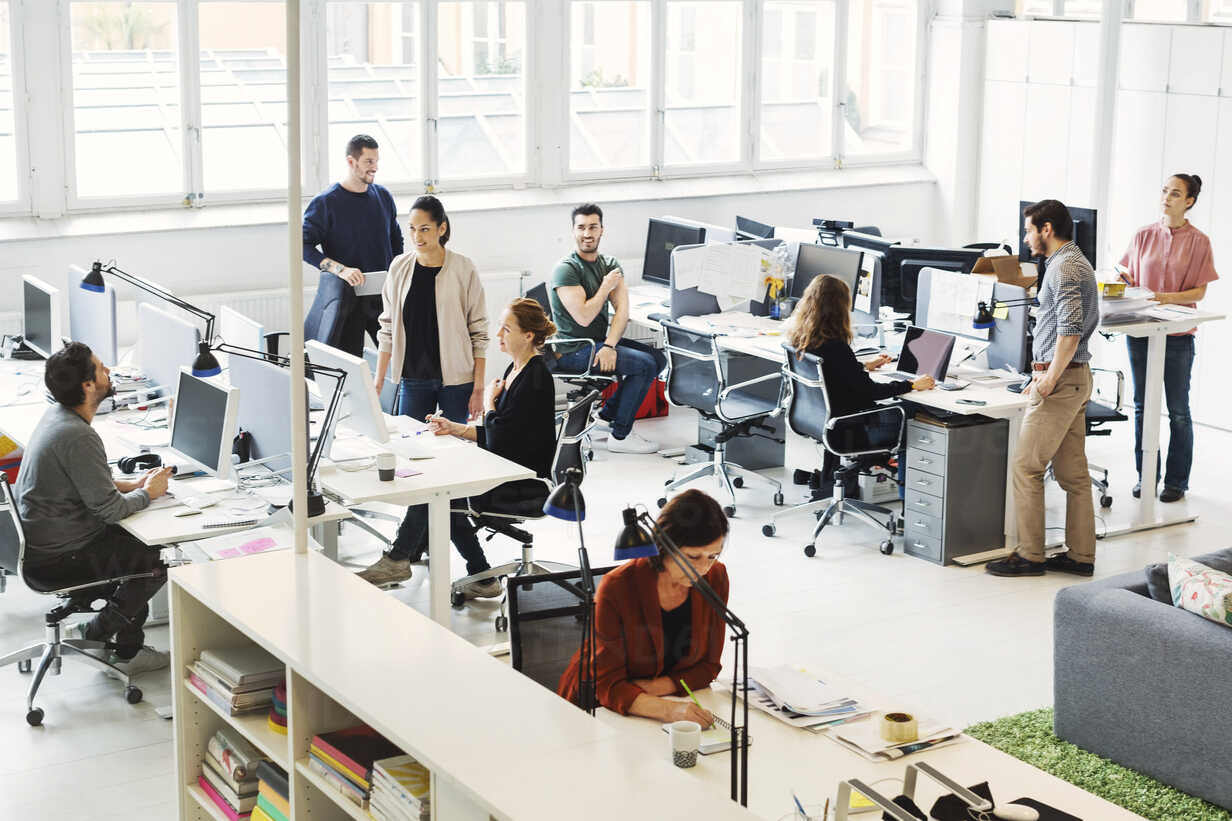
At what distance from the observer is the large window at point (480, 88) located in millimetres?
9234

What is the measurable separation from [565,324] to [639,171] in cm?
222

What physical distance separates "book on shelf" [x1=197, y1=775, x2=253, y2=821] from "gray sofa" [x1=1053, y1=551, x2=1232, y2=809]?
108 inches

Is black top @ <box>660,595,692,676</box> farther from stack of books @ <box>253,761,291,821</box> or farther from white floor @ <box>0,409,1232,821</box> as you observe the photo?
white floor @ <box>0,409,1232,821</box>

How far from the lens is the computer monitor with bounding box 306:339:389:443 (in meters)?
5.53

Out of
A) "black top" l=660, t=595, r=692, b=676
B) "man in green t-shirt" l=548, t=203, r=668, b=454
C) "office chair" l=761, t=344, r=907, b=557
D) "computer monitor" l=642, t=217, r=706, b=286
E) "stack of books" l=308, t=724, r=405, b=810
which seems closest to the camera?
"stack of books" l=308, t=724, r=405, b=810

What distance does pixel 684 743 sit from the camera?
11.0 ft

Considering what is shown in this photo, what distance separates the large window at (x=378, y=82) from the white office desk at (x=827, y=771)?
6.08 metres

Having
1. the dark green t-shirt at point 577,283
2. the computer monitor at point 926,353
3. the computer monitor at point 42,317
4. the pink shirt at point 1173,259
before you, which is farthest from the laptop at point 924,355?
the computer monitor at point 42,317

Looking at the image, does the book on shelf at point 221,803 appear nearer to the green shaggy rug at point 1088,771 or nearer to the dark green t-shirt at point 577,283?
the green shaggy rug at point 1088,771

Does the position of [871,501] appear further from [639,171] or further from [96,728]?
[96,728]

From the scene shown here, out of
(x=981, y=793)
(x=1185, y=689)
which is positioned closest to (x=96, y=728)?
(x=981, y=793)

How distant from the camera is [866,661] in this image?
5.74 meters

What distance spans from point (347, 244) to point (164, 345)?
1520 mm

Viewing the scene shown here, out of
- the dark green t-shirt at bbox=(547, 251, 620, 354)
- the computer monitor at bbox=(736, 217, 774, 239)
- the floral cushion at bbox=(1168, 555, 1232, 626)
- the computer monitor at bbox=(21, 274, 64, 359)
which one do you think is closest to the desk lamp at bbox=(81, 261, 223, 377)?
the computer monitor at bbox=(21, 274, 64, 359)
